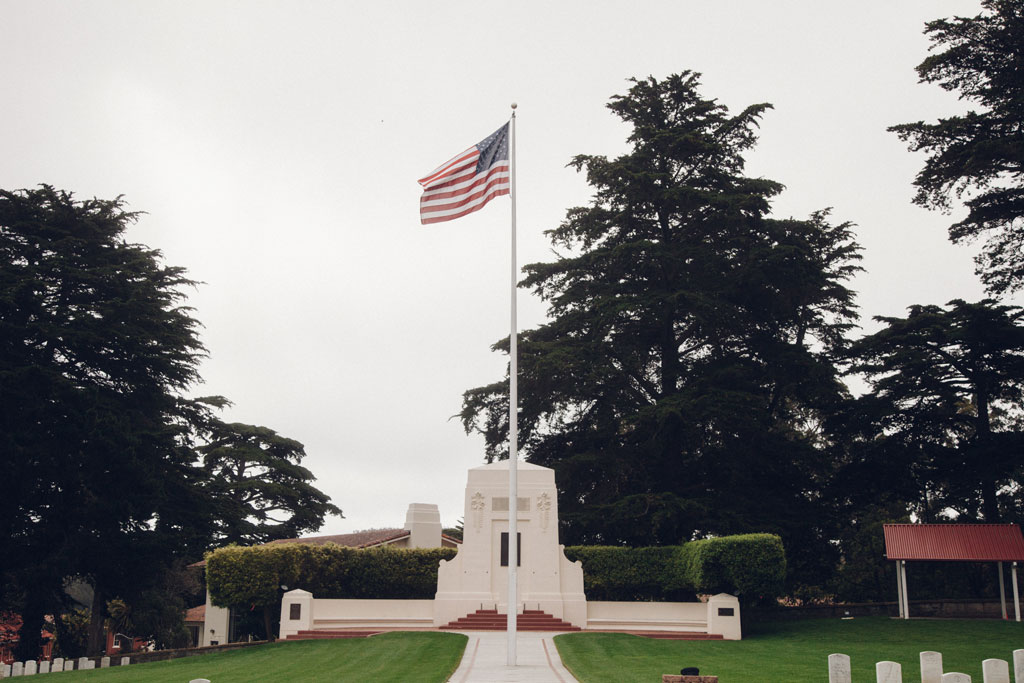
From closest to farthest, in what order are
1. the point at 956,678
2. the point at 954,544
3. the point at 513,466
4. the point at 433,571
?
the point at 956,678, the point at 513,466, the point at 954,544, the point at 433,571

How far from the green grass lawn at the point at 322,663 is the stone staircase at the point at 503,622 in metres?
2.95

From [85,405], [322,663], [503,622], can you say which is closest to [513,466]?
[322,663]

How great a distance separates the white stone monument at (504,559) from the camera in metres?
31.7

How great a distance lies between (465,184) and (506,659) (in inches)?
459

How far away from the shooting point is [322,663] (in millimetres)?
22422

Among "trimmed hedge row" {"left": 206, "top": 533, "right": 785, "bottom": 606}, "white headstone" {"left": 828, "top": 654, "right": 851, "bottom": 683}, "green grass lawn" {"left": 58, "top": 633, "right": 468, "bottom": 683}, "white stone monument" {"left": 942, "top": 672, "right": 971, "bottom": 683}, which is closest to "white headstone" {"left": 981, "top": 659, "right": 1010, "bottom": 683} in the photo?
"white headstone" {"left": 828, "top": 654, "right": 851, "bottom": 683}

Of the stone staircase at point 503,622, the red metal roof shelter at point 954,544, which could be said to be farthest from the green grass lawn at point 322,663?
the red metal roof shelter at point 954,544

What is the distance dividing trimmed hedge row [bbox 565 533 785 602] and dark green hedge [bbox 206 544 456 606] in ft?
19.0

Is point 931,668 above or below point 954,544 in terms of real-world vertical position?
below

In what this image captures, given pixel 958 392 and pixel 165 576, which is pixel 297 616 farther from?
pixel 958 392

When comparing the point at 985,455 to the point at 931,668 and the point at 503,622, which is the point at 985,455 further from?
the point at 931,668

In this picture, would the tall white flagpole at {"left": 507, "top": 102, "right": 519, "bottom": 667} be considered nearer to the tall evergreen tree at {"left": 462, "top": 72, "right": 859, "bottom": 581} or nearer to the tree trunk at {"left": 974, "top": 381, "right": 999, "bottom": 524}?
the tall evergreen tree at {"left": 462, "top": 72, "right": 859, "bottom": 581}

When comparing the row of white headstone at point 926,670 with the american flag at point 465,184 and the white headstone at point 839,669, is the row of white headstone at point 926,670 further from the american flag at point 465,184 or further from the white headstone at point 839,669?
the american flag at point 465,184

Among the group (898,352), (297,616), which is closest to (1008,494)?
(898,352)
